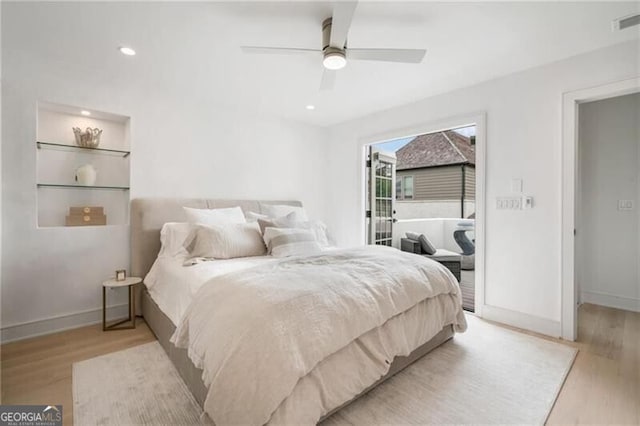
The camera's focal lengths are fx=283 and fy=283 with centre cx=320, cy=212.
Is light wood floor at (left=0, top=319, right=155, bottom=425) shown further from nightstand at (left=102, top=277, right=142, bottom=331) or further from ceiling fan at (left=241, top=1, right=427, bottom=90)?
ceiling fan at (left=241, top=1, right=427, bottom=90)

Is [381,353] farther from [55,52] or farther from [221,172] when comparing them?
[55,52]

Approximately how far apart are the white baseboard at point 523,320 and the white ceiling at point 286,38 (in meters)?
2.39

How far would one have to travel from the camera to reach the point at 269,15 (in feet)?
6.40

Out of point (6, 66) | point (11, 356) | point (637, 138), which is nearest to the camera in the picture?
point (11, 356)

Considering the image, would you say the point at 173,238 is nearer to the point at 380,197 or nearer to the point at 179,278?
the point at 179,278

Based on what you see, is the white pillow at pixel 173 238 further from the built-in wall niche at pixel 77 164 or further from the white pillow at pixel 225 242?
the built-in wall niche at pixel 77 164

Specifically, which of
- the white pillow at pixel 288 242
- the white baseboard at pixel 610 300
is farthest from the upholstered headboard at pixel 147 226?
the white baseboard at pixel 610 300

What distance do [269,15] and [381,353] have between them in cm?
231

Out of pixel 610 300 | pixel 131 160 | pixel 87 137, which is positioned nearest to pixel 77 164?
pixel 87 137

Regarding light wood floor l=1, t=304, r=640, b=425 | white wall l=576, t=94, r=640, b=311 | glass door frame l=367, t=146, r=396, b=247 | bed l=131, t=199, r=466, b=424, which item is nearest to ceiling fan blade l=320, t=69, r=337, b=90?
bed l=131, t=199, r=466, b=424

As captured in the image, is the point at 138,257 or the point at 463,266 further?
the point at 463,266

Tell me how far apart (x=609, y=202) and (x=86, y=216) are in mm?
5798

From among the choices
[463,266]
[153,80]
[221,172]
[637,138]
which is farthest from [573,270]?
[153,80]

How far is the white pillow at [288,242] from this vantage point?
265 centimetres
